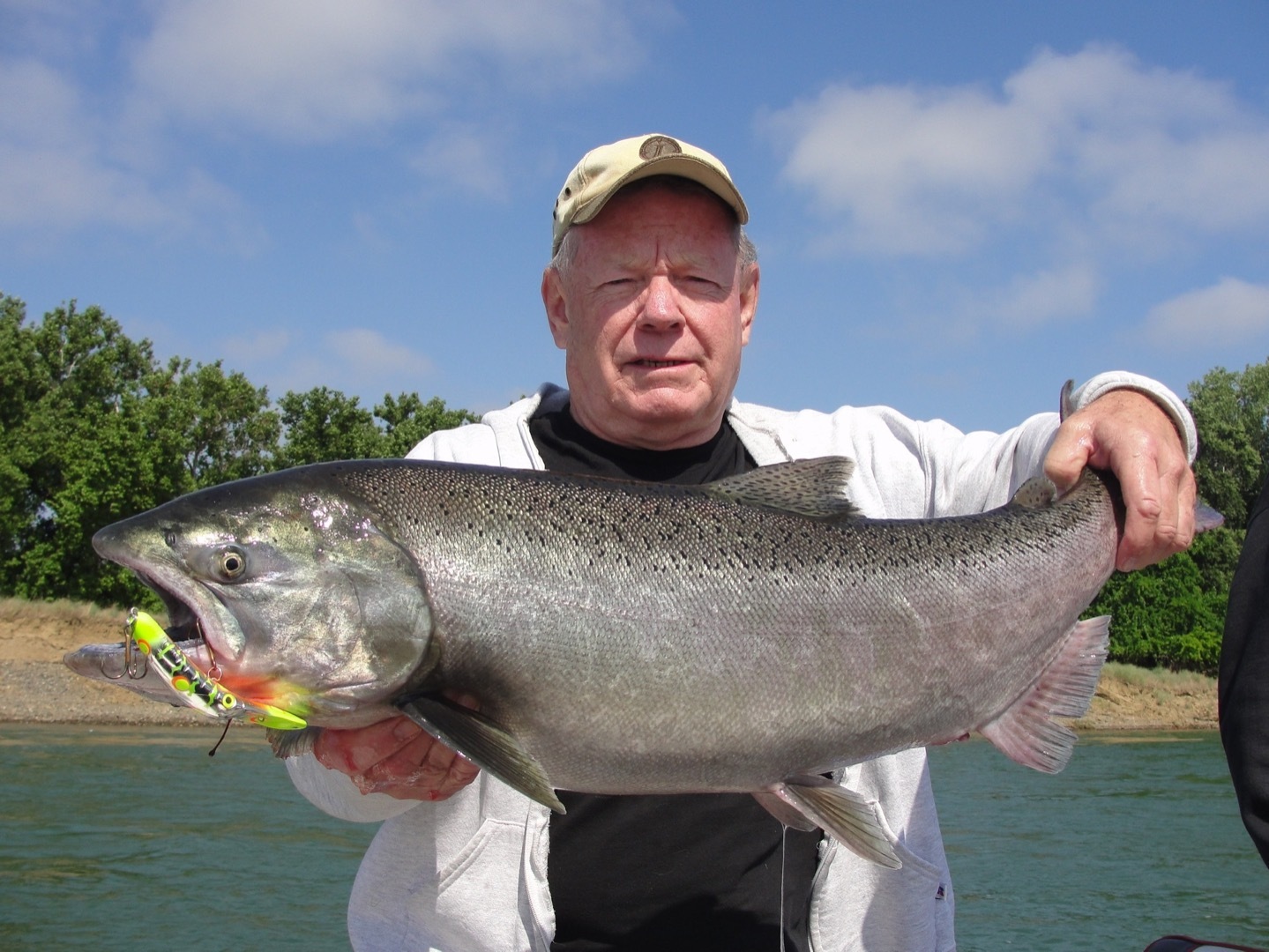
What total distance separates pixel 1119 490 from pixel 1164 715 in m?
31.0

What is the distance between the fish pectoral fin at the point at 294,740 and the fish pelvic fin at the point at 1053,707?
181 cm

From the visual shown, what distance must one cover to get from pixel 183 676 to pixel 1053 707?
7.66 ft

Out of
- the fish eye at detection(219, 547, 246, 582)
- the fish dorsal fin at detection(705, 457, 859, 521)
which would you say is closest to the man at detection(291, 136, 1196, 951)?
the fish eye at detection(219, 547, 246, 582)

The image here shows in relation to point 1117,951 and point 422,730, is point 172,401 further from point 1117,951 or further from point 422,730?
point 422,730

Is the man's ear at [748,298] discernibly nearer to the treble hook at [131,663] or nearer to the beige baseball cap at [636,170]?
the beige baseball cap at [636,170]

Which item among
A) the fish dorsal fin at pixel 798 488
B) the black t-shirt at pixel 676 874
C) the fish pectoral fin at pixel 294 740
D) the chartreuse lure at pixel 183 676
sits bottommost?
the black t-shirt at pixel 676 874

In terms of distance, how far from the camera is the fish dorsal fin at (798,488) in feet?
10.1

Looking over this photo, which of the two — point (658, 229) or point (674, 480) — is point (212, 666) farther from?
point (658, 229)

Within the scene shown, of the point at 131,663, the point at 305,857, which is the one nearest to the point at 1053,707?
the point at 131,663

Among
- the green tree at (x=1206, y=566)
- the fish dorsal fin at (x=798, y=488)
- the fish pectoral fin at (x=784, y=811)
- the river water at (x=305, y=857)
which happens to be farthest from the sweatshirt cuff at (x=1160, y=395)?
the green tree at (x=1206, y=566)

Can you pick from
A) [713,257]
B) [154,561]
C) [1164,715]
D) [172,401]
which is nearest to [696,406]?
[713,257]

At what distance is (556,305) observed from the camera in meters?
4.09

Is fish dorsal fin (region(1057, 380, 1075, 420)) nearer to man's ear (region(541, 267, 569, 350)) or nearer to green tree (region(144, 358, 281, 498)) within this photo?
man's ear (region(541, 267, 569, 350))

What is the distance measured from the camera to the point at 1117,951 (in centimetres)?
947
